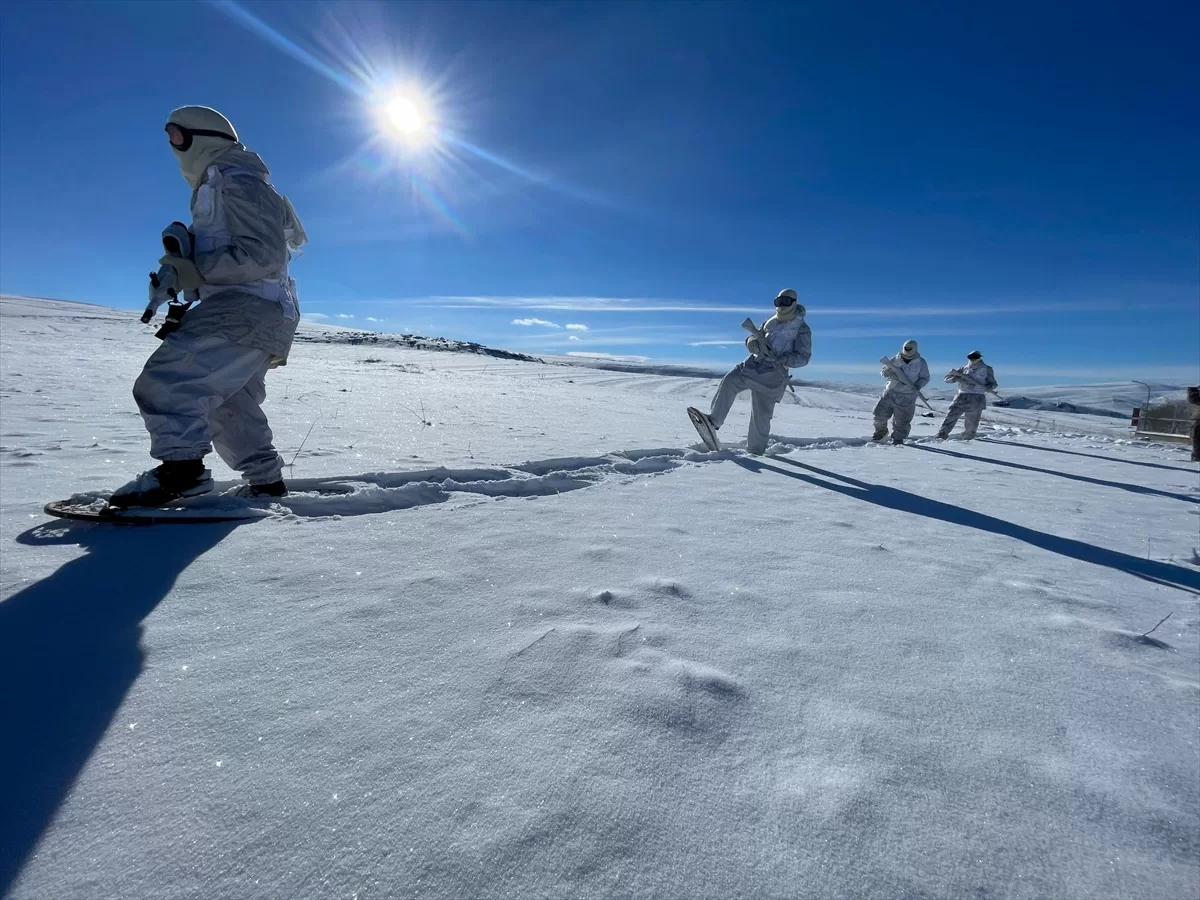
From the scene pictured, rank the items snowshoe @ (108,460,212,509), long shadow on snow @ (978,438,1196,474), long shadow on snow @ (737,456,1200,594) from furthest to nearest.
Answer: long shadow on snow @ (978,438,1196,474) < long shadow on snow @ (737,456,1200,594) < snowshoe @ (108,460,212,509)

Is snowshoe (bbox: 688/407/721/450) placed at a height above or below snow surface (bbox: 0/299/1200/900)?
above

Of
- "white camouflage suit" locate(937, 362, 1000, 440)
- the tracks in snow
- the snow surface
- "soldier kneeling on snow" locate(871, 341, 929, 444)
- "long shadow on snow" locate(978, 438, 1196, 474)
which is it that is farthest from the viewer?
"white camouflage suit" locate(937, 362, 1000, 440)

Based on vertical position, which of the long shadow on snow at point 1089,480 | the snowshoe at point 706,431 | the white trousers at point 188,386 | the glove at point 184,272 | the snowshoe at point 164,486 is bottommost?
the long shadow on snow at point 1089,480

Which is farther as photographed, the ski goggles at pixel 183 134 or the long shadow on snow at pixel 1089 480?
the long shadow on snow at pixel 1089 480

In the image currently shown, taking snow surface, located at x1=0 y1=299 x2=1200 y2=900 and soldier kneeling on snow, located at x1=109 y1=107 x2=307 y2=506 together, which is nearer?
snow surface, located at x1=0 y1=299 x2=1200 y2=900

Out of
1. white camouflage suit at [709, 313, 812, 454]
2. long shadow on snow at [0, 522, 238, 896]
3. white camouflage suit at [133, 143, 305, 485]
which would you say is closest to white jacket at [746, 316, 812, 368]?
white camouflage suit at [709, 313, 812, 454]

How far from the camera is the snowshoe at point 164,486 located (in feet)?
6.84

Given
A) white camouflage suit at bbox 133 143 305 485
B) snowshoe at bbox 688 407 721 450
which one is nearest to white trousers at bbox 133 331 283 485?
white camouflage suit at bbox 133 143 305 485

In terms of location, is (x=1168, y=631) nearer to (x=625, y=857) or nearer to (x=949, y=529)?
(x=949, y=529)

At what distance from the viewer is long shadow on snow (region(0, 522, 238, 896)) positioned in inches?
32.2

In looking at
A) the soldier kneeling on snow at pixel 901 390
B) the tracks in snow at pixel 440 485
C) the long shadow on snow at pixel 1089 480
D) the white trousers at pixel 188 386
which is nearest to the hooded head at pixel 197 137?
the white trousers at pixel 188 386

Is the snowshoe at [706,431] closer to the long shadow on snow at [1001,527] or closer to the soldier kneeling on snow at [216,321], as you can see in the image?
the long shadow on snow at [1001,527]

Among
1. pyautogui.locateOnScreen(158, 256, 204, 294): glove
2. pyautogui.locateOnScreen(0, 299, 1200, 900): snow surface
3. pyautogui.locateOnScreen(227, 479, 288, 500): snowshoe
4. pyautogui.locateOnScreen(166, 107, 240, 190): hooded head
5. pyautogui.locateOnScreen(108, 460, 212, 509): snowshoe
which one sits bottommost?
pyautogui.locateOnScreen(0, 299, 1200, 900): snow surface

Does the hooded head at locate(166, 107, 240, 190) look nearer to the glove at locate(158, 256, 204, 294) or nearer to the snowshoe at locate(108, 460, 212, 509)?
the glove at locate(158, 256, 204, 294)
